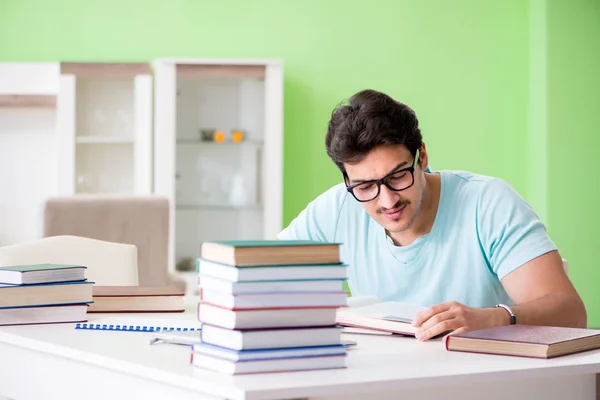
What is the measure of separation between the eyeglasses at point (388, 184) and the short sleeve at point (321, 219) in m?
0.33

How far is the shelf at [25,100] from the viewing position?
18.0ft

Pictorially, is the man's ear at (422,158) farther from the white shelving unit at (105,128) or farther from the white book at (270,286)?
the white shelving unit at (105,128)

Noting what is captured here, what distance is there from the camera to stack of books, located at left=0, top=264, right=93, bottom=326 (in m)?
1.92

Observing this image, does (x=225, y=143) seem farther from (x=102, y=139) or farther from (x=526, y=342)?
(x=526, y=342)

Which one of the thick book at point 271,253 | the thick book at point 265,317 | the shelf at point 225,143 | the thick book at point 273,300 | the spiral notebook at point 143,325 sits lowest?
the spiral notebook at point 143,325

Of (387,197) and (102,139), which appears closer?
(387,197)

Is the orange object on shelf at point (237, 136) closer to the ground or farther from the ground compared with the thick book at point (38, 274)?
farther from the ground

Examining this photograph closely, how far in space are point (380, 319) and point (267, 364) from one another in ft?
1.75

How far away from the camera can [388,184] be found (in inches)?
81.9

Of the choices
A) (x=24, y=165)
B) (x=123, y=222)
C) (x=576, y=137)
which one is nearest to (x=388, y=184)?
(x=123, y=222)

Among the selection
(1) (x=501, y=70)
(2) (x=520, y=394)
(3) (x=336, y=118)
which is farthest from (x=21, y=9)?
(2) (x=520, y=394)

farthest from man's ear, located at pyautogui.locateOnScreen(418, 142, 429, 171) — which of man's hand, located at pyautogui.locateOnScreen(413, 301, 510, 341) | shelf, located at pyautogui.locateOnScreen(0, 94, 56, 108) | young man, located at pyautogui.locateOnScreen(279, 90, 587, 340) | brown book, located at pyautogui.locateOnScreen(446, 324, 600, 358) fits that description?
shelf, located at pyautogui.locateOnScreen(0, 94, 56, 108)

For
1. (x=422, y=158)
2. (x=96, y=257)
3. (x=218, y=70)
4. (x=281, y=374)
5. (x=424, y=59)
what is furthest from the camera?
(x=424, y=59)

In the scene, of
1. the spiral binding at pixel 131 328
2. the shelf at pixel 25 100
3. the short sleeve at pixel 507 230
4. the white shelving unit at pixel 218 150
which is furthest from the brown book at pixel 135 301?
the shelf at pixel 25 100
